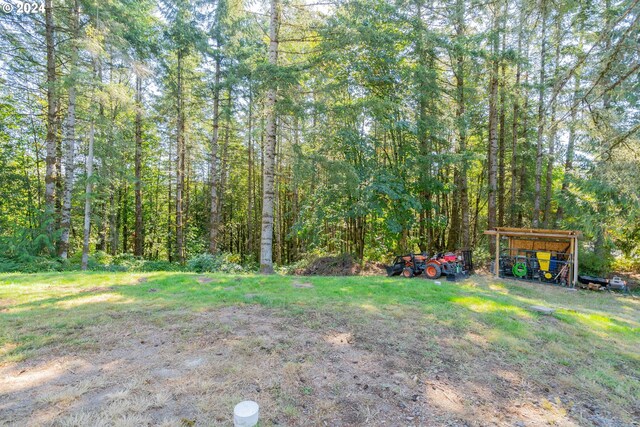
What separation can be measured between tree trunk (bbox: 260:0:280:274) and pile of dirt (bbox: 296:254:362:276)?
2.60 metres

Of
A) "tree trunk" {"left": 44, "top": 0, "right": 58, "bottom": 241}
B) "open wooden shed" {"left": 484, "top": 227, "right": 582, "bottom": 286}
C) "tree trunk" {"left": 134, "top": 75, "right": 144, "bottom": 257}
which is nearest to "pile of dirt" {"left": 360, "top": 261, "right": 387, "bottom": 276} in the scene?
"open wooden shed" {"left": 484, "top": 227, "right": 582, "bottom": 286}

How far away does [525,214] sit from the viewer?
14695 mm

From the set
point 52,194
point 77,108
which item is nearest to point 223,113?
point 77,108

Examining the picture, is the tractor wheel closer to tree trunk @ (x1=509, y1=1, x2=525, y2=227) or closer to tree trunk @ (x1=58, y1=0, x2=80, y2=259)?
tree trunk @ (x1=509, y1=1, x2=525, y2=227)

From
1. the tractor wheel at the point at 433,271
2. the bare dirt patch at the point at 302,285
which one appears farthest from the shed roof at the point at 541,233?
the bare dirt patch at the point at 302,285

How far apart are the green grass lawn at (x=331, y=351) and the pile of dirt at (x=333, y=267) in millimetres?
4604

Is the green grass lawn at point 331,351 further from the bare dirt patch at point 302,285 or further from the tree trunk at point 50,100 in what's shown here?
the tree trunk at point 50,100

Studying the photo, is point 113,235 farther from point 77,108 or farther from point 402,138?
point 402,138

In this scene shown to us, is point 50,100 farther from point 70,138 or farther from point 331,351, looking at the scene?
point 331,351

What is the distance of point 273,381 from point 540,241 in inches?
446

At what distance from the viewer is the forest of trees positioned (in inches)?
259

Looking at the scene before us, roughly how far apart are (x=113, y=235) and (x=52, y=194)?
6.01m

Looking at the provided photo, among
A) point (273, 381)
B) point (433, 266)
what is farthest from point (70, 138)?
point (433, 266)

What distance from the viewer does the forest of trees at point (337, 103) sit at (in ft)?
21.6
